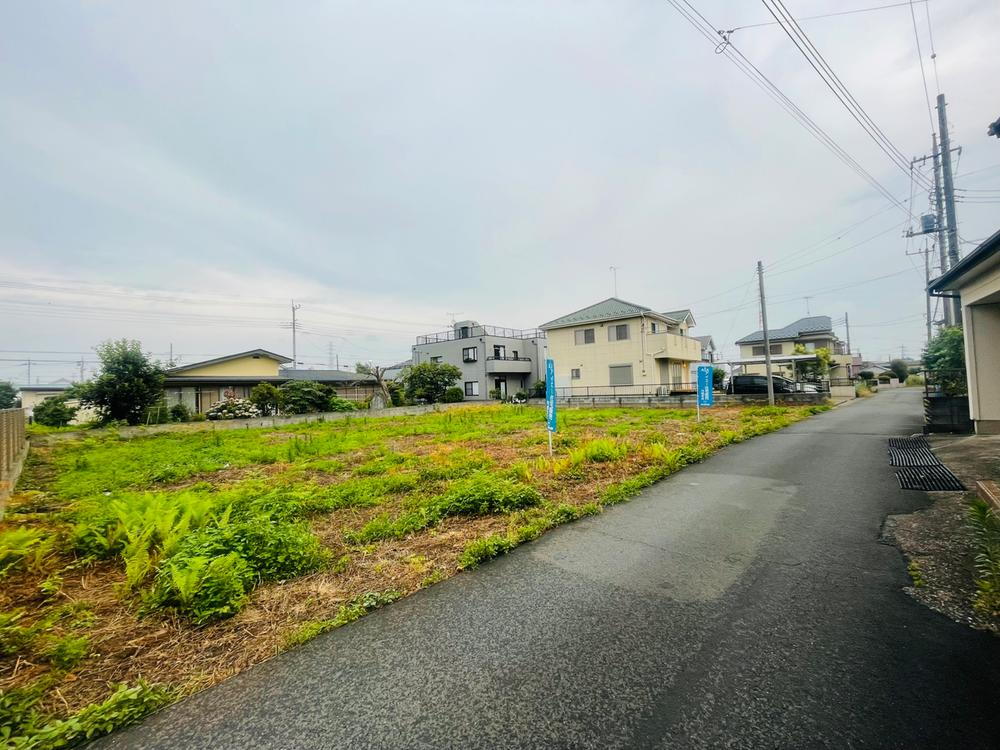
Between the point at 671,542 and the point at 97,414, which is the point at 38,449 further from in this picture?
the point at 671,542

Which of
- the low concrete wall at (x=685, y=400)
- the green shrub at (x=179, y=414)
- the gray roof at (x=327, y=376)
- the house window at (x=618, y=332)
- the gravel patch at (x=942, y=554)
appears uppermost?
the house window at (x=618, y=332)

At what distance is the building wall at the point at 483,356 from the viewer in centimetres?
3141

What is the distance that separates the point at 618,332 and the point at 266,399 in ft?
63.9

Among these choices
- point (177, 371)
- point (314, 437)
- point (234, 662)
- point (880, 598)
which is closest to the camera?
point (234, 662)

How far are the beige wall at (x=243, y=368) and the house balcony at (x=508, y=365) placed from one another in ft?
49.3

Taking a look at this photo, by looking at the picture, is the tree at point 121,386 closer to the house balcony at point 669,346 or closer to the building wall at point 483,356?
the building wall at point 483,356

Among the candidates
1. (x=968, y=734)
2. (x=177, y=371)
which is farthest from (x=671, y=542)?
(x=177, y=371)

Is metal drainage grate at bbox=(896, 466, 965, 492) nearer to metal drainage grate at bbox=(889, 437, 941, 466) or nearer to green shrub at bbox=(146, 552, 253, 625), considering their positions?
metal drainage grate at bbox=(889, 437, 941, 466)

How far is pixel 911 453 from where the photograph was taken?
7.34 m

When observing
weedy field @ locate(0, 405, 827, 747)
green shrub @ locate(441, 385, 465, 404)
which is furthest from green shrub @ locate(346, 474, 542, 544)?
green shrub @ locate(441, 385, 465, 404)

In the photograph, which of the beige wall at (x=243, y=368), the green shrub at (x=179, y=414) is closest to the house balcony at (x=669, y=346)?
the green shrub at (x=179, y=414)

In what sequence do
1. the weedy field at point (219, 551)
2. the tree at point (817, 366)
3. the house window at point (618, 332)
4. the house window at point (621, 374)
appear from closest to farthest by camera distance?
the weedy field at point (219, 551) < the house window at point (621, 374) < the house window at point (618, 332) < the tree at point (817, 366)

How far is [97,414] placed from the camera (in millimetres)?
15062

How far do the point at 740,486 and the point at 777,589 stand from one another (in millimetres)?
3154
